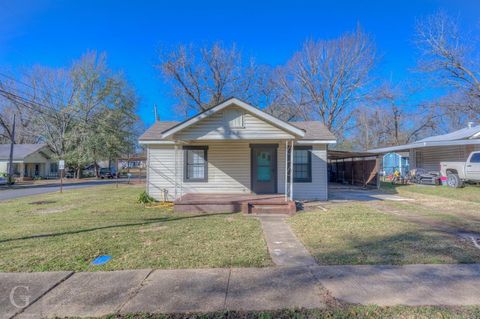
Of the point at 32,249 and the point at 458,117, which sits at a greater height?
the point at 458,117

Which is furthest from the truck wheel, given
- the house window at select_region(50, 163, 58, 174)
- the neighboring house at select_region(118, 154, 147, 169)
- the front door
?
the house window at select_region(50, 163, 58, 174)

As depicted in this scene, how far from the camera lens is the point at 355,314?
2756 mm

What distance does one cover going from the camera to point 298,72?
2592 centimetres

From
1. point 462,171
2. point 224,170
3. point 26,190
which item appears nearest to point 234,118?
point 224,170

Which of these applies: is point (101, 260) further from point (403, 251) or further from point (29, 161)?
point (29, 161)

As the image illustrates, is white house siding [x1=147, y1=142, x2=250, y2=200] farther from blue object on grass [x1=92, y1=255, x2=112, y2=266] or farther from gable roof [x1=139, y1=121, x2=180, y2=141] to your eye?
blue object on grass [x1=92, y1=255, x2=112, y2=266]

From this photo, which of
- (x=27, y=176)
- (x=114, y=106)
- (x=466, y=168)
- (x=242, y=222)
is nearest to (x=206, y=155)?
(x=242, y=222)

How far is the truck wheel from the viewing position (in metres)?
14.8

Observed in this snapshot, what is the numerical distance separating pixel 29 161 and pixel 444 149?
1658 inches

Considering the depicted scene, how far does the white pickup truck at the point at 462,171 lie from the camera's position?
13.9 meters

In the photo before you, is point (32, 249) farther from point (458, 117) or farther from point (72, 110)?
point (458, 117)

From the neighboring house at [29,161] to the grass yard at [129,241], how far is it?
1132 inches

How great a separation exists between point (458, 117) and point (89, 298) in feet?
135

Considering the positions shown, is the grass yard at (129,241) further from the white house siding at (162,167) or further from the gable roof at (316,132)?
the gable roof at (316,132)
